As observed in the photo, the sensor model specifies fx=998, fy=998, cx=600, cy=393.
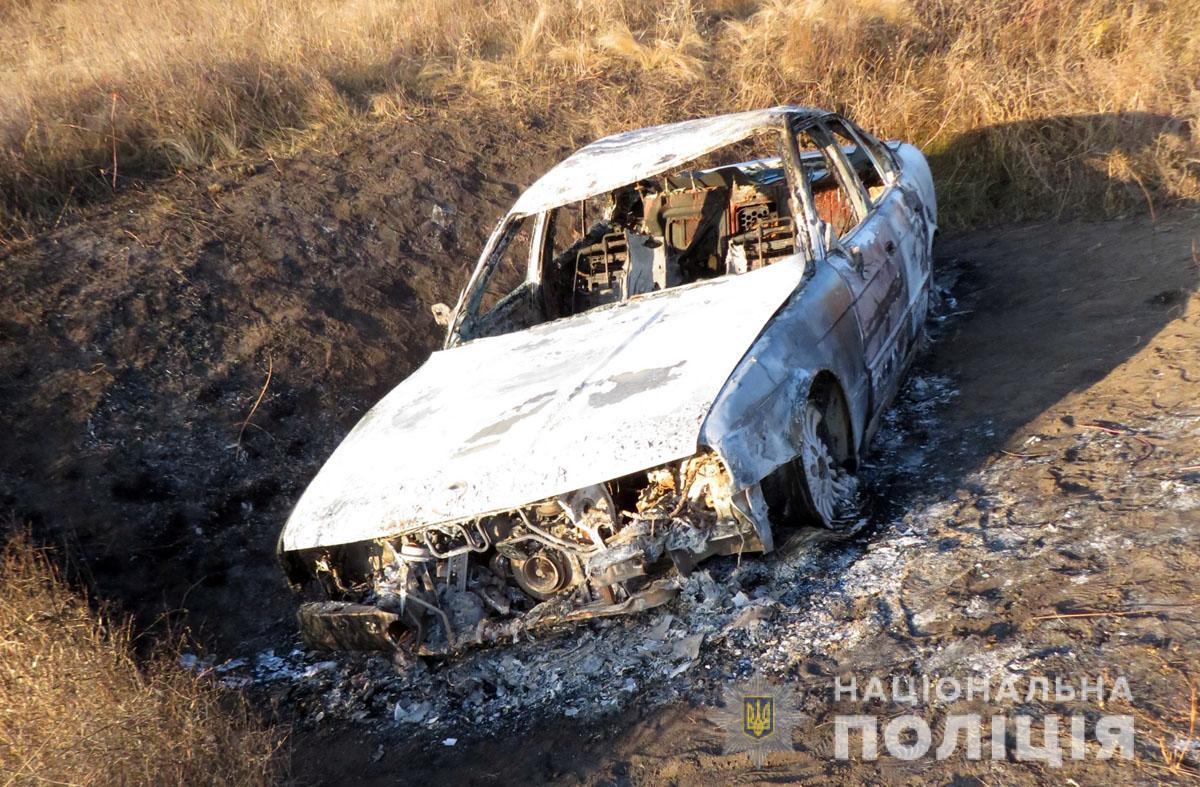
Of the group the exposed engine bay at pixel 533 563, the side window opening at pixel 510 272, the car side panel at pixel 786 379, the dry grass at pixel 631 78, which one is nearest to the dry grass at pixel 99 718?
the exposed engine bay at pixel 533 563

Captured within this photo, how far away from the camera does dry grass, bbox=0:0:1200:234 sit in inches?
292

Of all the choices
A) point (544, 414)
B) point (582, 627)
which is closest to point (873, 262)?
point (544, 414)

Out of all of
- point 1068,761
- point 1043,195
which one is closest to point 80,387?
point 1068,761

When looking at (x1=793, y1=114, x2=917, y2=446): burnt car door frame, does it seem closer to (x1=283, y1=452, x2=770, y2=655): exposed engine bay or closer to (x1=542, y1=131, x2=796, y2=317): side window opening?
(x1=542, y1=131, x2=796, y2=317): side window opening

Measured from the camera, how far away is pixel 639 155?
16.2 ft

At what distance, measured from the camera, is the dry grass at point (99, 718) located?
9.82 feet

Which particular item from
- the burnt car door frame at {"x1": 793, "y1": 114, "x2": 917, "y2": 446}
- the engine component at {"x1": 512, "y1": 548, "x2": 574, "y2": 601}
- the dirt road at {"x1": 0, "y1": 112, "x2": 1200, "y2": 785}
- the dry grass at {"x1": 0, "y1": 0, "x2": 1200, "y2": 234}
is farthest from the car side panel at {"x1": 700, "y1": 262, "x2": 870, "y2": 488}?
the dry grass at {"x1": 0, "y1": 0, "x2": 1200, "y2": 234}

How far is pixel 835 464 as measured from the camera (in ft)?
13.9

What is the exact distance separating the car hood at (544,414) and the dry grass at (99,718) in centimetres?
72

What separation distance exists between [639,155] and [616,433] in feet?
6.58

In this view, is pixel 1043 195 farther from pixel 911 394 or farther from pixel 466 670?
pixel 466 670

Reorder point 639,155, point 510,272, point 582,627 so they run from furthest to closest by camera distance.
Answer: point 510,272 → point 639,155 → point 582,627

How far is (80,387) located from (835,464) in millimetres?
4696

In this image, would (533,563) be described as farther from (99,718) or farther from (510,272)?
(510,272)
